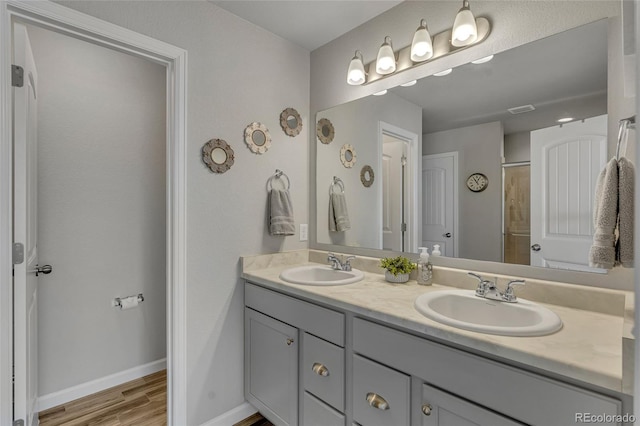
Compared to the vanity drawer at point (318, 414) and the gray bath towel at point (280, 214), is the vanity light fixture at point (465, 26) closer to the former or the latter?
the gray bath towel at point (280, 214)

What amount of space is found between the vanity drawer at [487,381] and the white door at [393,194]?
2.42 ft

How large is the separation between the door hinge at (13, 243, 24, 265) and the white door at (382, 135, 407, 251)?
68.5 inches

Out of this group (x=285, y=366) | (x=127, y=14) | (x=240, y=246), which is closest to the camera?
(x=127, y=14)

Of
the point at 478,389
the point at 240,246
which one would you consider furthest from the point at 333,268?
the point at 478,389

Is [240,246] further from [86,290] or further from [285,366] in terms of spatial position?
[86,290]

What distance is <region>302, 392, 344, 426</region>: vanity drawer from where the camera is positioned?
1322mm

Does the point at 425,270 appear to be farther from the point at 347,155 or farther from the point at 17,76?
the point at 17,76

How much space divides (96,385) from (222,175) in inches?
67.6

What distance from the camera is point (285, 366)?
1.56m

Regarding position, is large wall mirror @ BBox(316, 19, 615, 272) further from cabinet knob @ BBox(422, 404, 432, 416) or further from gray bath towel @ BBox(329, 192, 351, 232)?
cabinet knob @ BBox(422, 404, 432, 416)

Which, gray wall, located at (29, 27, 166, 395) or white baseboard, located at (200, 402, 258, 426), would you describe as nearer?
white baseboard, located at (200, 402, 258, 426)

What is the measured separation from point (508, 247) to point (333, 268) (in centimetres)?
95

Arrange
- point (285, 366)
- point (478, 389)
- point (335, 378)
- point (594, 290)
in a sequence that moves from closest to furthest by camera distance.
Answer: point (478, 389), point (594, 290), point (335, 378), point (285, 366)
